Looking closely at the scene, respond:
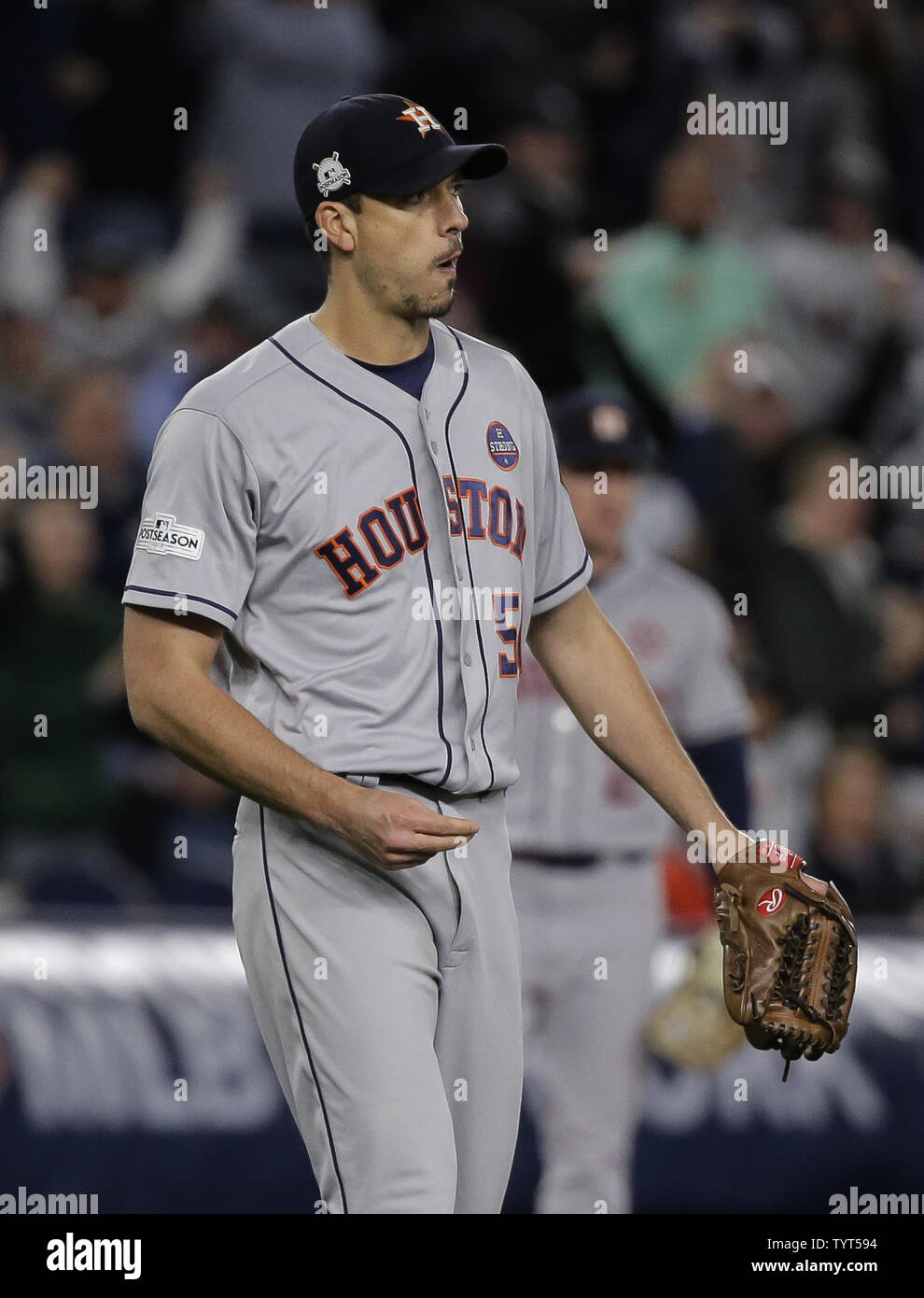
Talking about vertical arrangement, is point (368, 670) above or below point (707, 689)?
below

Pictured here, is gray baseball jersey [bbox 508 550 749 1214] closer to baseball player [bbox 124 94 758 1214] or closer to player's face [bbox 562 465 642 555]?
player's face [bbox 562 465 642 555]

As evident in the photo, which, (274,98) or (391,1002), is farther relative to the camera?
(274,98)

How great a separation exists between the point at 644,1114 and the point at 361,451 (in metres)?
2.29

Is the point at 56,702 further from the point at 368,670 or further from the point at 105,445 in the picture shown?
the point at 368,670

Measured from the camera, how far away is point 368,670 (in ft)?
8.09

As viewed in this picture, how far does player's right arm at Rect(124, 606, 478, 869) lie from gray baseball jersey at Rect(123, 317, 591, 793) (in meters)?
0.05

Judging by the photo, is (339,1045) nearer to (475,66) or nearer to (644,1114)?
(644,1114)

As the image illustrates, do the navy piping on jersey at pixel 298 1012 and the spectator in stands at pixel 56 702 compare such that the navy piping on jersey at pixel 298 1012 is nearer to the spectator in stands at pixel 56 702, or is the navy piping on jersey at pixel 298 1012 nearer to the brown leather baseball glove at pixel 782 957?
the brown leather baseball glove at pixel 782 957

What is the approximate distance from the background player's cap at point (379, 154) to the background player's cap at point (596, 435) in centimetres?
161

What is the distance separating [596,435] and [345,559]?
6.17ft

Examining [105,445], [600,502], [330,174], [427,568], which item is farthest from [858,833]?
[330,174]

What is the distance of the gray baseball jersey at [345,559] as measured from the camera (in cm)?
244

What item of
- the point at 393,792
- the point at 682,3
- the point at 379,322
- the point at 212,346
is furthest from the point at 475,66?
the point at 393,792

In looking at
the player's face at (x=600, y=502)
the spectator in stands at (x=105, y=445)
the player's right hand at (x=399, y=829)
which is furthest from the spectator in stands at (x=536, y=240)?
the player's right hand at (x=399, y=829)
